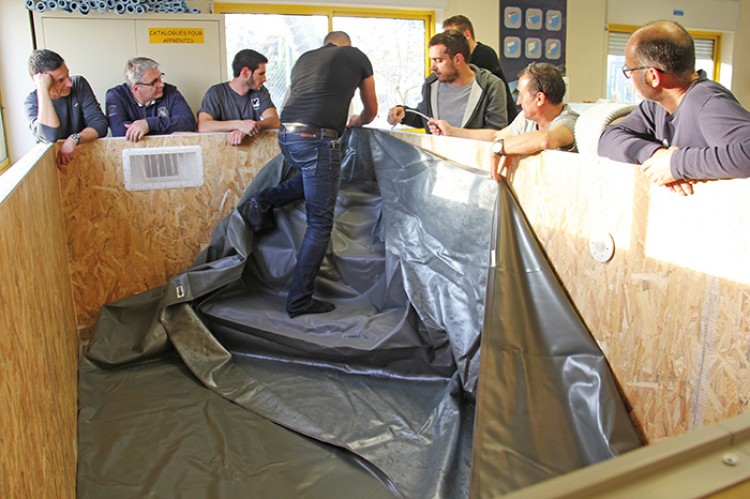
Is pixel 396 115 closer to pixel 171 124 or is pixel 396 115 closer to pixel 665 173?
pixel 171 124

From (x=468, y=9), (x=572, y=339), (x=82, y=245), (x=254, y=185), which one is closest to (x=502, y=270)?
(x=572, y=339)

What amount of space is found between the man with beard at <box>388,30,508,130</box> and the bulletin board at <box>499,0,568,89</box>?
2853mm

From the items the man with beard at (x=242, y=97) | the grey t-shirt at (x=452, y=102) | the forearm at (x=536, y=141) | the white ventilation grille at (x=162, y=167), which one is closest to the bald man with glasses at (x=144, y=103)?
the man with beard at (x=242, y=97)

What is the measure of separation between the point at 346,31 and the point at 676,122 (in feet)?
15.7

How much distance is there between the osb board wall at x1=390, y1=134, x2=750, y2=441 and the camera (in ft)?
4.67

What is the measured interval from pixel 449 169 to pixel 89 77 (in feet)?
9.68

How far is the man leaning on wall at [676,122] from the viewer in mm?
1378

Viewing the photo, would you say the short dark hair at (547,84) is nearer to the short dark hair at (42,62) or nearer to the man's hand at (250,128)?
the man's hand at (250,128)

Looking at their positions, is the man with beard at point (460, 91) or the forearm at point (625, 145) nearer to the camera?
the forearm at point (625, 145)

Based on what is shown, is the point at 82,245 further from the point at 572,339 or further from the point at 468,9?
the point at 468,9

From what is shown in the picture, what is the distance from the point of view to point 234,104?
388 cm

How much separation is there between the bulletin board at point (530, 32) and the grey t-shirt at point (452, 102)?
2846 millimetres

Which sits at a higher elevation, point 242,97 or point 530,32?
point 530,32

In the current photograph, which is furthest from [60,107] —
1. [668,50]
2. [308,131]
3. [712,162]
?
[712,162]
